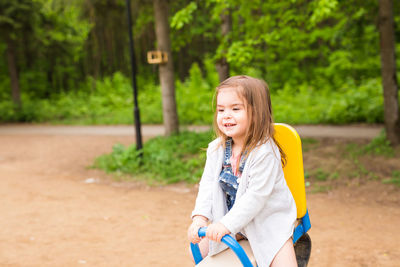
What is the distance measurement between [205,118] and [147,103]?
21.2 ft

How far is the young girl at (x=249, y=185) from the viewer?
6.45 feet

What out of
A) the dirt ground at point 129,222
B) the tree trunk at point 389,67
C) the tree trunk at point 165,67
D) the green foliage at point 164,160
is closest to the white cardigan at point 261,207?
the dirt ground at point 129,222

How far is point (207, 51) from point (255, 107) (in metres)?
26.5

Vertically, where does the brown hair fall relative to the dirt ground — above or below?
above

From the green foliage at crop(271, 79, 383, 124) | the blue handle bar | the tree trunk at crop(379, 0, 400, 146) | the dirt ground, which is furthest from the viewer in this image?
the green foliage at crop(271, 79, 383, 124)

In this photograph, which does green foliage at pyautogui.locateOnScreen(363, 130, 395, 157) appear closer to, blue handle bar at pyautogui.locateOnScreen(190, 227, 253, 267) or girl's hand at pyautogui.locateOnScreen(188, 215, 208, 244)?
girl's hand at pyautogui.locateOnScreen(188, 215, 208, 244)

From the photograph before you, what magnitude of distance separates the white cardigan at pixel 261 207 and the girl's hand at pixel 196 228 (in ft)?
0.22

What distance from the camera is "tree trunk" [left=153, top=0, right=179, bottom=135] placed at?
9047mm

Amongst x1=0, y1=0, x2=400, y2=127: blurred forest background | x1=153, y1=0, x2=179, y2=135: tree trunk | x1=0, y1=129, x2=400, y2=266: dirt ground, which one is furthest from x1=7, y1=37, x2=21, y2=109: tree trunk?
x1=153, y1=0, x2=179, y2=135: tree trunk

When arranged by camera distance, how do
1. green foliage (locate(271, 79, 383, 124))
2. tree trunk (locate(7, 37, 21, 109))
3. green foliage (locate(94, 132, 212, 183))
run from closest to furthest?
1. green foliage (locate(94, 132, 212, 183))
2. green foliage (locate(271, 79, 383, 124))
3. tree trunk (locate(7, 37, 21, 109))

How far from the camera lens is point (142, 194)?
666 cm

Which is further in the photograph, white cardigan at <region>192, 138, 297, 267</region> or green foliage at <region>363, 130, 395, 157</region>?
green foliage at <region>363, 130, 395, 157</region>

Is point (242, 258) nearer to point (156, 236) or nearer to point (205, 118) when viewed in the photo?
point (156, 236)

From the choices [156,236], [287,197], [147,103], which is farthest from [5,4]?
[287,197]
